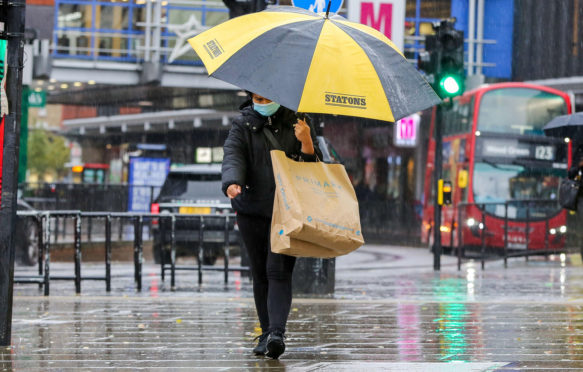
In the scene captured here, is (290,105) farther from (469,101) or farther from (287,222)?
(469,101)

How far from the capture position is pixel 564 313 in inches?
402

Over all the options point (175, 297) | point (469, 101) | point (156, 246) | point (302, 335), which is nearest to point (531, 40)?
point (469, 101)

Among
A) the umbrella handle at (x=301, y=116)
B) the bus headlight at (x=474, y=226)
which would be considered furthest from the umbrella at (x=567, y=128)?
the umbrella handle at (x=301, y=116)

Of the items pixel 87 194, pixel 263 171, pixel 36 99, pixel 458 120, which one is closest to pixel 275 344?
pixel 263 171

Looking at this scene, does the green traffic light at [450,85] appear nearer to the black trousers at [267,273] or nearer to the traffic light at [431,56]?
the traffic light at [431,56]

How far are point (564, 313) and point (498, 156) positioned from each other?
14.8 m

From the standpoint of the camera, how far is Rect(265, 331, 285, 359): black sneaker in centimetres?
654

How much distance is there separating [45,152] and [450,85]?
81430 millimetres

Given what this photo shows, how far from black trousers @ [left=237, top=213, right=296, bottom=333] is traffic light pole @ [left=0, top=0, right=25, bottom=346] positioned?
1.49 m

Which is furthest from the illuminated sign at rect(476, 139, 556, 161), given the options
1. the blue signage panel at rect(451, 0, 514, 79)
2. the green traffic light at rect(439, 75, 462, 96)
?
the blue signage panel at rect(451, 0, 514, 79)

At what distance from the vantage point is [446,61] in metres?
17.5

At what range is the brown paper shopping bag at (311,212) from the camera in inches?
250

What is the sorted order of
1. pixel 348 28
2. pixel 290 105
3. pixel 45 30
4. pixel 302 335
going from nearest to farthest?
1. pixel 290 105
2. pixel 348 28
3. pixel 302 335
4. pixel 45 30

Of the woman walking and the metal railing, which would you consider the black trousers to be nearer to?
the woman walking
